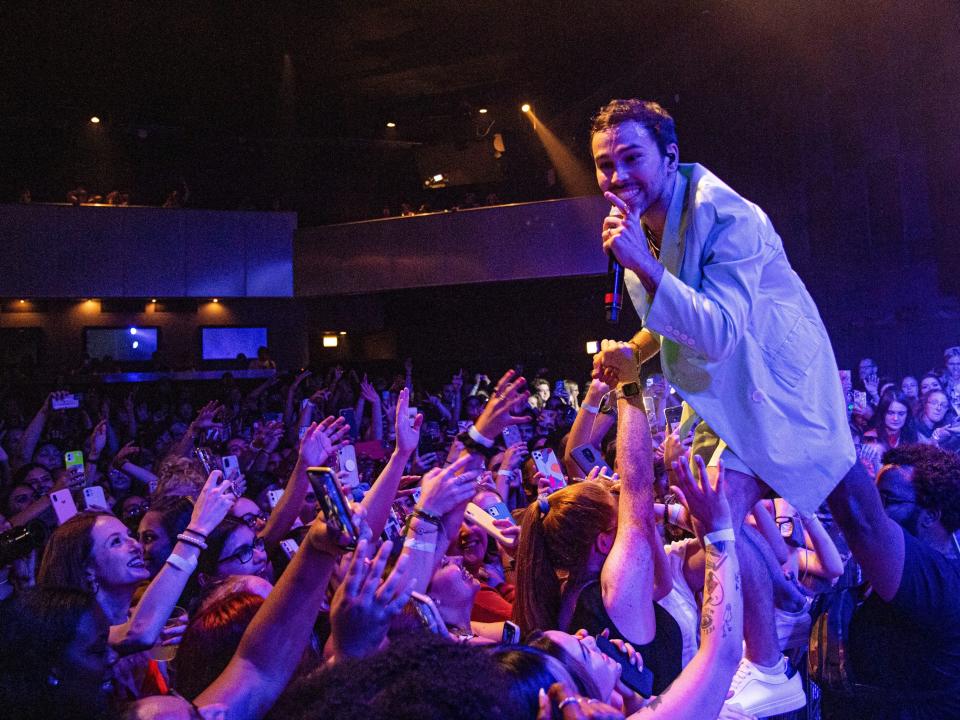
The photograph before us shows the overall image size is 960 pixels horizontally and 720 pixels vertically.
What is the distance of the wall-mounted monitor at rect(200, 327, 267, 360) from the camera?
650 inches

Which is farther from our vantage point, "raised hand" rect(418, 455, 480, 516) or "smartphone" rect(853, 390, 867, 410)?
"smartphone" rect(853, 390, 867, 410)

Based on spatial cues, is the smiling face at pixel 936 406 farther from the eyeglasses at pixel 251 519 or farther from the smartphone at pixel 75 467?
the smartphone at pixel 75 467

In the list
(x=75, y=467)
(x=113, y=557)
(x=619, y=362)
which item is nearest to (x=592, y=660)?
(x=619, y=362)

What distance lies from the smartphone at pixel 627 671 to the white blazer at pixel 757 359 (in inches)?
22.5

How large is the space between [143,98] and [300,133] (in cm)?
307

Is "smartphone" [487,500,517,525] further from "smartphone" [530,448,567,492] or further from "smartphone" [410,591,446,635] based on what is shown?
"smartphone" [410,591,446,635]

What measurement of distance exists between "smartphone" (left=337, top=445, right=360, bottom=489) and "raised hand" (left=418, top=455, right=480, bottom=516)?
62.0 inches

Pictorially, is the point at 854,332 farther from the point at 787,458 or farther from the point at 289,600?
the point at 289,600

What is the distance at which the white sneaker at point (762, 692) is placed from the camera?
2113mm

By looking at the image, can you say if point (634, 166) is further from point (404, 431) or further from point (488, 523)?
point (488, 523)

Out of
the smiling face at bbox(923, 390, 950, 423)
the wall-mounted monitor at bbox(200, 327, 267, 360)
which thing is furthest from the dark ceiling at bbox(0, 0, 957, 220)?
the smiling face at bbox(923, 390, 950, 423)

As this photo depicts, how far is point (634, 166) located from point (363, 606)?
4.10 ft

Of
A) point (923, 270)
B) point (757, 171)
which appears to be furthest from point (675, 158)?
point (757, 171)

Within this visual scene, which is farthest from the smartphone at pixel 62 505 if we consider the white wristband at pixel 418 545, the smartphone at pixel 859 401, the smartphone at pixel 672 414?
the smartphone at pixel 859 401
